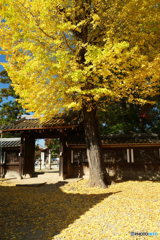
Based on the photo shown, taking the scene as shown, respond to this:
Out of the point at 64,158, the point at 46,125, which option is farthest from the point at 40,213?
the point at 64,158

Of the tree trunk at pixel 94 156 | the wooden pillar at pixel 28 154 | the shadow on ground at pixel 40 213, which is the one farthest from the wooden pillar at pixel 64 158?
the shadow on ground at pixel 40 213

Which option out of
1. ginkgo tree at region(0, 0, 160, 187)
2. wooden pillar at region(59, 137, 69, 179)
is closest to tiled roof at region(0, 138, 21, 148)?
wooden pillar at region(59, 137, 69, 179)

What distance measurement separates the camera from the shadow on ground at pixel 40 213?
410cm

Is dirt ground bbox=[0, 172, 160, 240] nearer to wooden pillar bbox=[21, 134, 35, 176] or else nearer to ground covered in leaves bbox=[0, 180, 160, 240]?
ground covered in leaves bbox=[0, 180, 160, 240]

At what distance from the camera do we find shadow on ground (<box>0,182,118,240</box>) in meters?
4.10

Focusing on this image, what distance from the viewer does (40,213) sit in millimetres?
5473

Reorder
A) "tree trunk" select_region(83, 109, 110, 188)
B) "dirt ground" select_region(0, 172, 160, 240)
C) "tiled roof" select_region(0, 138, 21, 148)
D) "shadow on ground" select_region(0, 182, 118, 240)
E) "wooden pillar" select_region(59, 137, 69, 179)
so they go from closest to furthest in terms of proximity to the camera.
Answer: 1. "dirt ground" select_region(0, 172, 160, 240)
2. "shadow on ground" select_region(0, 182, 118, 240)
3. "tree trunk" select_region(83, 109, 110, 188)
4. "wooden pillar" select_region(59, 137, 69, 179)
5. "tiled roof" select_region(0, 138, 21, 148)

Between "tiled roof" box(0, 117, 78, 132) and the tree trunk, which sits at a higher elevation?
"tiled roof" box(0, 117, 78, 132)

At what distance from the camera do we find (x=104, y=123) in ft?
55.9

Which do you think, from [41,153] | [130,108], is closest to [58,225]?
[130,108]

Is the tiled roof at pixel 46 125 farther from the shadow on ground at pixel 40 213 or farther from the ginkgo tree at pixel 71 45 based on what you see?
the shadow on ground at pixel 40 213

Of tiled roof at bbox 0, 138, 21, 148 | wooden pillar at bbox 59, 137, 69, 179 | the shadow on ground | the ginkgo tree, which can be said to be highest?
the ginkgo tree

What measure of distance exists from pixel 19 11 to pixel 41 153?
25337 millimetres

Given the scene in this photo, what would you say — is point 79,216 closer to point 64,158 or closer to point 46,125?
point 46,125
